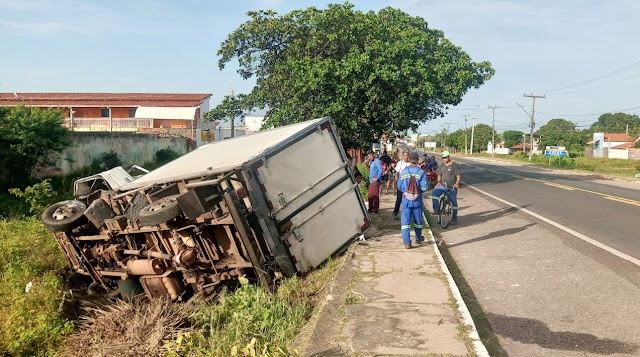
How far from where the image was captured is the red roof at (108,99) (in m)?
45.8

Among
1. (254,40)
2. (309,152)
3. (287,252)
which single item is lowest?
(287,252)

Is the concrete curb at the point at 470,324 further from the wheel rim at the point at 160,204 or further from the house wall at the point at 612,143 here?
the house wall at the point at 612,143

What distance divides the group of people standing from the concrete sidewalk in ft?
2.45

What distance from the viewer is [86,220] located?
28.1ft

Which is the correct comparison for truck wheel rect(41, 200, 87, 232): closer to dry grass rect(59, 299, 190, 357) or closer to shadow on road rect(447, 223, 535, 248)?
dry grass rect(59, 299, 190, 357)

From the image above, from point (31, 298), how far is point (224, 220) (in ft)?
11.0

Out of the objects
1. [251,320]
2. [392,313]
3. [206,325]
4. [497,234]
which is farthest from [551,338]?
[497,234]

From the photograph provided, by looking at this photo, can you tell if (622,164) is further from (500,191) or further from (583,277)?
(583,277)

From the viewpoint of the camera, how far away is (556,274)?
7.65m

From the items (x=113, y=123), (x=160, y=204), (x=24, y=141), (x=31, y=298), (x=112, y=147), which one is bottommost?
(x=31, y=298)

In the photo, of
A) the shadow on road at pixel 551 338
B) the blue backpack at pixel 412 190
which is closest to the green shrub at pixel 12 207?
the blue backpack at pixel 412 190

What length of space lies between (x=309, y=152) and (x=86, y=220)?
3.68 meters

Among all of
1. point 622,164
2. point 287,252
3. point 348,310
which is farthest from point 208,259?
point 622,164

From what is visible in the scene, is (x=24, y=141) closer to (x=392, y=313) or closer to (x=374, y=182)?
(x=374, y=182)
